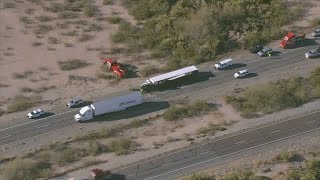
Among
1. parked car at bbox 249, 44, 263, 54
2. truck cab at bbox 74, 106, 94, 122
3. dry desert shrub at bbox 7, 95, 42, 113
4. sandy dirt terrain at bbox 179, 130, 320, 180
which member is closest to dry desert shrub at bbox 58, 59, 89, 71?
dry desert shrub at bbox 7, 95, 42, 113

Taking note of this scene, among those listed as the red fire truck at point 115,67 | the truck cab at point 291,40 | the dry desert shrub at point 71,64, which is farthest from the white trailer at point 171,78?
the truck cab at point 291,40

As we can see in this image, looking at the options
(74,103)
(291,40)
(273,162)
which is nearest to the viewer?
(273,162)

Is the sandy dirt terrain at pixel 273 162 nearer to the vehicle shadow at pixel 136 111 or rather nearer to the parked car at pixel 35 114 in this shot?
the vehicle shadow at pixel 136 111

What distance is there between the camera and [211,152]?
7100 centimetres

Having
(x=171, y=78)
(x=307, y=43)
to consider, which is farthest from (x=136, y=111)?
(x=307, y=43)

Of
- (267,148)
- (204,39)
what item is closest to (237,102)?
(267,148)

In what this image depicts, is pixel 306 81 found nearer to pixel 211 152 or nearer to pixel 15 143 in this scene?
pixel 211 152

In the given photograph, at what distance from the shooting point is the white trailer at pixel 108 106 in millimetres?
77438

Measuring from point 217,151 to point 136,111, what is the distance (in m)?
14.5

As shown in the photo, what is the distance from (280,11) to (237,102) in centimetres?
2781

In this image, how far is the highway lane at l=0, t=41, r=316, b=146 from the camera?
7644cm

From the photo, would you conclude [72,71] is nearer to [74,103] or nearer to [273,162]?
[74,103]

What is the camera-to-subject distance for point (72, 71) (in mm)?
89250

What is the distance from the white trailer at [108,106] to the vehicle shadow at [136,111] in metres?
0.70
